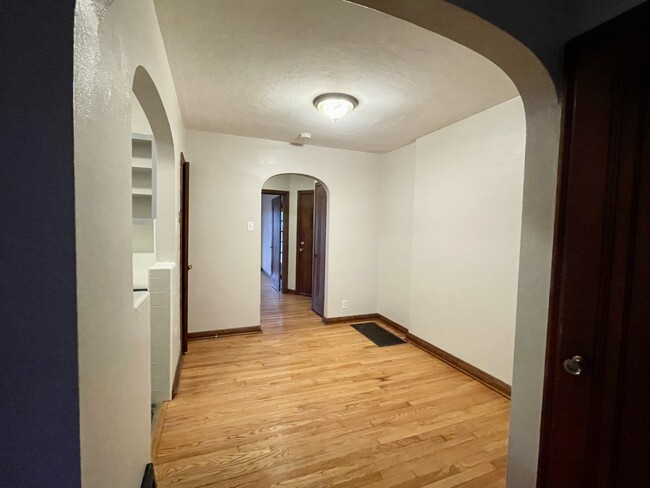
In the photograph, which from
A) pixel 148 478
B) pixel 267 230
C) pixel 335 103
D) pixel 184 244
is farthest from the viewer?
pixel 267 230

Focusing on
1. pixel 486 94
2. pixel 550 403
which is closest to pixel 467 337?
pixel 550 403

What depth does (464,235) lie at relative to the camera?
2.78 meters

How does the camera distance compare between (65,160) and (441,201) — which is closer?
(65,160)

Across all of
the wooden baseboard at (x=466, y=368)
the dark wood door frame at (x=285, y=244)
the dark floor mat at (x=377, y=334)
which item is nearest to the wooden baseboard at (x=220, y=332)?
the dark floor mat at (x=377, y=334)

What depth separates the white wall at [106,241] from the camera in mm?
613

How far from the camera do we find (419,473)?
1.55 meters

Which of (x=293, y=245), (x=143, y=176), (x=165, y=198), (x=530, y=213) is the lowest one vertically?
(x=293, y=245)

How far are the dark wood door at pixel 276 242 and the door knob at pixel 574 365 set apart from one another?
5.37 m

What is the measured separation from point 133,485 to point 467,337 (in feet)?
8.98

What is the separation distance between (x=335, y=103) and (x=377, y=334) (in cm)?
281

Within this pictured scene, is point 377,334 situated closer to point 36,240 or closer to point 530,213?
point 530,213

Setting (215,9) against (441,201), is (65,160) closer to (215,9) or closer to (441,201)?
(215,9)

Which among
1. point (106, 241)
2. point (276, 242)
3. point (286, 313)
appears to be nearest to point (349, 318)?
point (286, 313)

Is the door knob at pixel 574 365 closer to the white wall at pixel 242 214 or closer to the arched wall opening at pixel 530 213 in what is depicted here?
the arched wall opening at pixel 530 213
